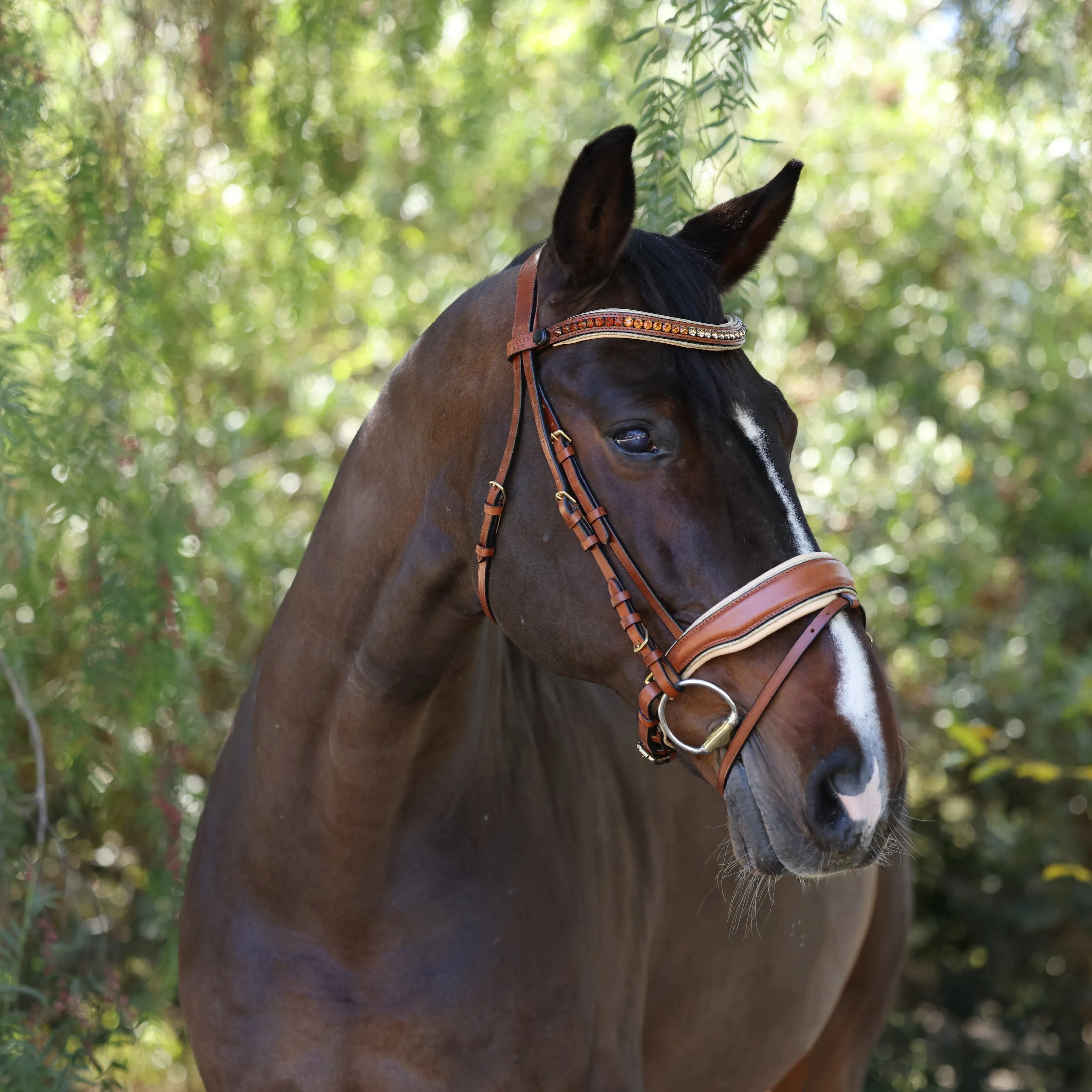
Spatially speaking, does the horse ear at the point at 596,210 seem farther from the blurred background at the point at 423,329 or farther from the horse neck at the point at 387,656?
the blurred background at the point at 423,329

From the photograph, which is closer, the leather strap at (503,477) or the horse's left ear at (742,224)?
the leather strap at (503,477)

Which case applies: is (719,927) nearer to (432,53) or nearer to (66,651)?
(66,651)

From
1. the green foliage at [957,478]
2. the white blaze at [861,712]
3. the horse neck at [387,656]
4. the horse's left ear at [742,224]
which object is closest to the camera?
the white blaze at [861,712]

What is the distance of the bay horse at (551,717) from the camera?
141cm

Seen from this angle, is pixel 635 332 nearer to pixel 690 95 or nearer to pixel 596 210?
pixel 596 210

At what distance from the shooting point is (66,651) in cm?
369

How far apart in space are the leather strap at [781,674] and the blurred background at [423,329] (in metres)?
1.39

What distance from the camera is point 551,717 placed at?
212 cm

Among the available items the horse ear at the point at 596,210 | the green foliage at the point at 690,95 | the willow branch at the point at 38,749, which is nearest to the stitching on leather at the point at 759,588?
the horse ear at the point at 596,210

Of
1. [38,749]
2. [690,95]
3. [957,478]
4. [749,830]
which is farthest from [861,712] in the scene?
[957,478]

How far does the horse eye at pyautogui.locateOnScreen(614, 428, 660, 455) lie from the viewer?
1481 mm

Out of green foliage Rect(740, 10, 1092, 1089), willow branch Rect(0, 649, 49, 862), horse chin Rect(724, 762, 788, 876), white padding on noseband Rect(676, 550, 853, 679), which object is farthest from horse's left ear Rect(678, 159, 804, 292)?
green foliage Rect(740, 10, 1092, 1089)

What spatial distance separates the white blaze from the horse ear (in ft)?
2.00

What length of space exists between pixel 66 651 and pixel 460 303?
2530 mm
